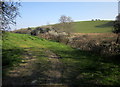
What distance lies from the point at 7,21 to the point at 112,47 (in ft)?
32.6

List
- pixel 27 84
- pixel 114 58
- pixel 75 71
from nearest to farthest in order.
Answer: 1. pixel 27 84
2. pixel 75 71
3. pixel 114 58

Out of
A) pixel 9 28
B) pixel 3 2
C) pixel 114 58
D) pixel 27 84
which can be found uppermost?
pixel 3 2

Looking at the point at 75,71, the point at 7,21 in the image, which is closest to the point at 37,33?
the point at 7,21

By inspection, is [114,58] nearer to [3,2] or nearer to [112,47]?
[112,47]

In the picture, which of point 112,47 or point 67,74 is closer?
point 67,74

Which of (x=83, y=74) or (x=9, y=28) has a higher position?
(x=9, y=28)

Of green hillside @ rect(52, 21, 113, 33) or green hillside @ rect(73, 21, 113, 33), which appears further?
green hillside @ rect(73, 21, 113, 33)

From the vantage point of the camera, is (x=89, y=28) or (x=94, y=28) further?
(x=89, y=28)

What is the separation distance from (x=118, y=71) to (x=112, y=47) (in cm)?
540

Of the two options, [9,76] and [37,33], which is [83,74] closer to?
[9,76]

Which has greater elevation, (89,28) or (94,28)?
(89,28)

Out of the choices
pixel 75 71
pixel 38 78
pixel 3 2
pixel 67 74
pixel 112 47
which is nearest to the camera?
pixel 38 78

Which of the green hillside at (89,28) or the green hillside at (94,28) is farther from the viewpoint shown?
the green hillside at (94,28)

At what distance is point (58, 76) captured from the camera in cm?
669
